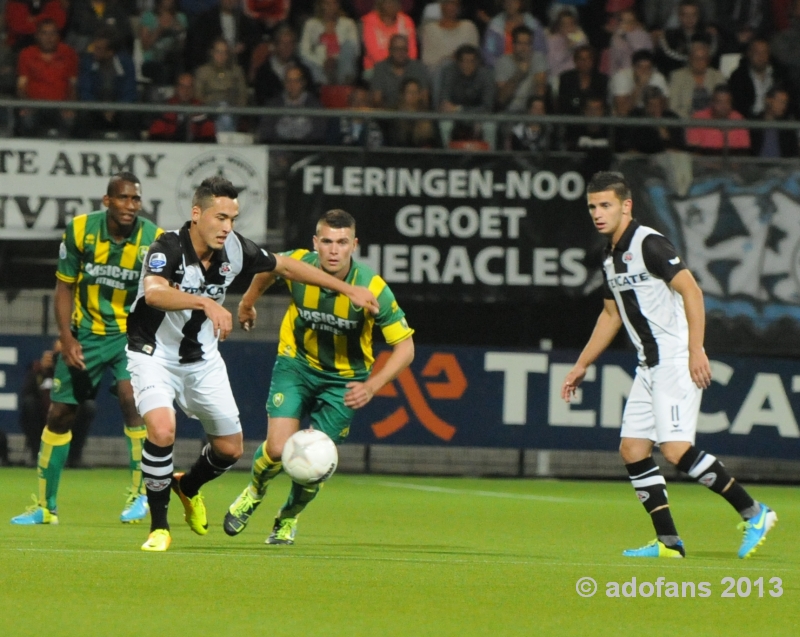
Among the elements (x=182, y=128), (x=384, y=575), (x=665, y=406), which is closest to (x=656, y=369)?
(x=665, y=406)

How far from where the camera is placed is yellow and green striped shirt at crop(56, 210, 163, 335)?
32.2ft

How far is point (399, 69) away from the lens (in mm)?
14977

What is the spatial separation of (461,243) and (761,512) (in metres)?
5.94

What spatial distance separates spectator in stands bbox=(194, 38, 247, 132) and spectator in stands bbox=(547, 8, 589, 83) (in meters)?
3.37

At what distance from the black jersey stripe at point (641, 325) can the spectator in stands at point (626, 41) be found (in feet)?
26.3

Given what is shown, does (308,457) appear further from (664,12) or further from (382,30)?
(664,12)

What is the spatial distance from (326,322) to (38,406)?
6.00 metres

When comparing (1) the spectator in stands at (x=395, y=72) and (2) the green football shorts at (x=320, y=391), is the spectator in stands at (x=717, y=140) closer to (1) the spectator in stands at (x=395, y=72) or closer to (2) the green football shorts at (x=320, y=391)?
(1) the spectator in stands at (x=395, y=72)

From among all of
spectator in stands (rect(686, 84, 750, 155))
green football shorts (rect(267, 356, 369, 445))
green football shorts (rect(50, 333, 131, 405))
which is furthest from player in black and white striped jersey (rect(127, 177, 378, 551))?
spectator in stands (rect(686, 84, 750, 155))

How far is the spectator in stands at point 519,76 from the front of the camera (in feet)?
49.7

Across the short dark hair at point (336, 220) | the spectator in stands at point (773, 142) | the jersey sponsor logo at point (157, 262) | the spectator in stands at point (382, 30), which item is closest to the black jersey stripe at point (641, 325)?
the short dark hair at point (336, 220)

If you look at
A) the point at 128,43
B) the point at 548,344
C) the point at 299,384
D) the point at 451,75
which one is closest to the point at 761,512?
the point at 299,384

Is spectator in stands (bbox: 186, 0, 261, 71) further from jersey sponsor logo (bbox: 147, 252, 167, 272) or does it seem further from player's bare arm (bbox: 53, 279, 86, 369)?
jersey sponsor logo (bbox: 147, 252, 167, 272)

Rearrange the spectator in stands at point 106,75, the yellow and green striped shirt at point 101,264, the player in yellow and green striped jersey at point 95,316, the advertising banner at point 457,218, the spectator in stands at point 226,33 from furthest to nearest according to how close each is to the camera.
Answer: the spectator in stands at point 226,33 < the spectator in stands at point 106,75 < the advertising banner at point 457,218 < the yellow and green striped shirt at point 101,264 < the player in yellow and green striped jersey at point 95,316
